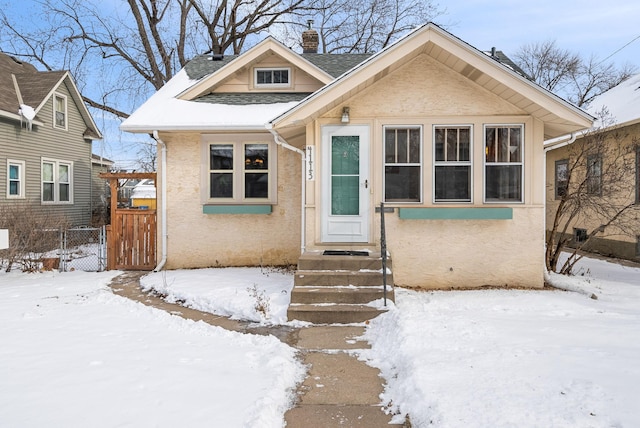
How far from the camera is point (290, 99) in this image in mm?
10352

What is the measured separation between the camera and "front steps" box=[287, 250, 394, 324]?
225 inches

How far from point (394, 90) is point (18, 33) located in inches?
766

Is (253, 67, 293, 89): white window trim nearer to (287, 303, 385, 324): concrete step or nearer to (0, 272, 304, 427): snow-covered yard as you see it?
(0, 272, 304, 427): snow-covered yard

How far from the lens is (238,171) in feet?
31.2

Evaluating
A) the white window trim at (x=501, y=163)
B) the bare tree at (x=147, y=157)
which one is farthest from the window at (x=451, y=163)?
the bare tree at (x=147, y=157)

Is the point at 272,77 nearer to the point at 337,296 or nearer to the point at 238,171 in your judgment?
the point at 238,171

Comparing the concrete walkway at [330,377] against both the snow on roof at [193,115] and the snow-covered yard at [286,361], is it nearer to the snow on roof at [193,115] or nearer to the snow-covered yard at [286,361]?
the snow-covered yard at [286,361]

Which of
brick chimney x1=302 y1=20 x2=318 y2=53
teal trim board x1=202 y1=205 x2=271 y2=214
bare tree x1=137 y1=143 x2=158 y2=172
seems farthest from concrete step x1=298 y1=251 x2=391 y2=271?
bare tree x1=137 y1=143 x2=158 y2=172

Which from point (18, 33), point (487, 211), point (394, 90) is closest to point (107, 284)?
point (394, 90)

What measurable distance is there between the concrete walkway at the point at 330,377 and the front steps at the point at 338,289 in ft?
0.71

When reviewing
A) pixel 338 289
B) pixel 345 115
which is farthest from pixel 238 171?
pixel 338 289

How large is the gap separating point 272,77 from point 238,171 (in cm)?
283

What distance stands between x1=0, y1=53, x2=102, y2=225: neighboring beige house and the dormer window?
915 cm

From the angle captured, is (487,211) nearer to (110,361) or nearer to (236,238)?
(236,238)
